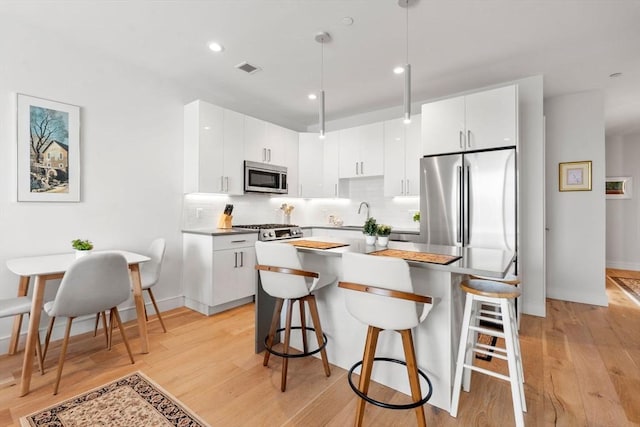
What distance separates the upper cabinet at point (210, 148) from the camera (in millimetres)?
3464

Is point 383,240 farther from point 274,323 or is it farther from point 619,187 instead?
point 619,187

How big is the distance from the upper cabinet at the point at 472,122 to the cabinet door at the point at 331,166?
150 cm

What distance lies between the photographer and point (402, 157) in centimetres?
403

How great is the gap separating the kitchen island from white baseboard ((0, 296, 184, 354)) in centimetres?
210

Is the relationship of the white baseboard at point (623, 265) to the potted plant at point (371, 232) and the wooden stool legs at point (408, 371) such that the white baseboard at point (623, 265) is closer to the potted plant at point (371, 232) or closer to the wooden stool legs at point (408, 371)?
the potted plant at point (371, 232)

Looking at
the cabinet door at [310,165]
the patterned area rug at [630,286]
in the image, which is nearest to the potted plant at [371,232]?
the cabinet door at [310,165]

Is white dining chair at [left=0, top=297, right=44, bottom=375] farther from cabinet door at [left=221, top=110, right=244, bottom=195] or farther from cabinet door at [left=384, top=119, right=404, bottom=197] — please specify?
cabinet door at [left=384, top=119, right=404, bottom=197]

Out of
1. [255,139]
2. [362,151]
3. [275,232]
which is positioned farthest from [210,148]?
[362,151]

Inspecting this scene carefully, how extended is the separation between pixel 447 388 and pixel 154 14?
10.8ft

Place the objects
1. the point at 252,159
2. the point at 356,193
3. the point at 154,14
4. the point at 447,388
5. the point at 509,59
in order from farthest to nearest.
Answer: the point at 356,193
the point at 252,159
the point at 509,59
the point at 154,14
the point at 447,388

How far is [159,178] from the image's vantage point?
3.39 meters

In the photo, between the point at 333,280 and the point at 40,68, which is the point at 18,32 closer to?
the point at 40,68

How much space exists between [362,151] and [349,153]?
0.73 feet

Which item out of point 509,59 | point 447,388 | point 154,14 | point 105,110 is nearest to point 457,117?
point 509,59
